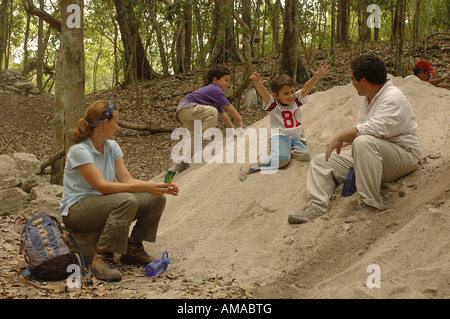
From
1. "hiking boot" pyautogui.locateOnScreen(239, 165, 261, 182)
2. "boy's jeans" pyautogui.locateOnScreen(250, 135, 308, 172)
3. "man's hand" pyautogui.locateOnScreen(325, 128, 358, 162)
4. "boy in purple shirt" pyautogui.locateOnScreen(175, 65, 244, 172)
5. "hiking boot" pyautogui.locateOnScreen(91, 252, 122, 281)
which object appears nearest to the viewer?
"hiking boot" pyautogui.locateOnScreen(91, 252, 122, 281)

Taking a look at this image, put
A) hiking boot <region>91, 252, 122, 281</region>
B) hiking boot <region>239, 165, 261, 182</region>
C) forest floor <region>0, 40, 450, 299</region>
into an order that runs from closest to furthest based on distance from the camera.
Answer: forest floor <region>0, 40, 450, 299</region> → hiking boot <region>91, 252, 122, 281</region> → hiking boot <region>239, 165, 261, 182</region>

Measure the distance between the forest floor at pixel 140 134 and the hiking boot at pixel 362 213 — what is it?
96 centimetres

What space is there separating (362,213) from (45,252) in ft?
6.95

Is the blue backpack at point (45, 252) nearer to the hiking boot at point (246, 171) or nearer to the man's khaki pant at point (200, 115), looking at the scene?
the hiking boot at point (246, 171)

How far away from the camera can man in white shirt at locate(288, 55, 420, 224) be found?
10.5 feet

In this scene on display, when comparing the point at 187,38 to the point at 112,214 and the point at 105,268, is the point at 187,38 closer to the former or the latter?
the point at 112,214

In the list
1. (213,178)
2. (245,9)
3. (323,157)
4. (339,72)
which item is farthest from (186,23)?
(323,157)

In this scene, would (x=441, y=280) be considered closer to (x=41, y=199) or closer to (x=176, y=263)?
(x=176, y=263)

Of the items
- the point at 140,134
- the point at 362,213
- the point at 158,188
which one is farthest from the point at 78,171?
the point at 140,134

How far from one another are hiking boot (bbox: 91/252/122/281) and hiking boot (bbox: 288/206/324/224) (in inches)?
51.8

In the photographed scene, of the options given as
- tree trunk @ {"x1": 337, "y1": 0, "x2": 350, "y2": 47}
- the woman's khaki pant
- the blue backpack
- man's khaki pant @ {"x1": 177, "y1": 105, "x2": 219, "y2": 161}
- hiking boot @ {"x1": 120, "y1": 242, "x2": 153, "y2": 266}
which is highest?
tree trunk @ {"x1": 337, "y1": 0, "x2": 350, "y2": 47}

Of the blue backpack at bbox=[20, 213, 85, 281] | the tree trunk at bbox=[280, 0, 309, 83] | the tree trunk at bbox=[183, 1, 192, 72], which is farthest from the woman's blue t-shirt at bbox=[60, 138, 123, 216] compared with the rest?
the tree trunk at bbox=[183, 1, 192, 72]

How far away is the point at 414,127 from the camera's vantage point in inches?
136

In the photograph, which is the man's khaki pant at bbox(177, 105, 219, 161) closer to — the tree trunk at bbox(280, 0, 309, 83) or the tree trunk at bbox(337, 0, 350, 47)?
→ the tree trunk at bbox(280, 0, 309, 83)
